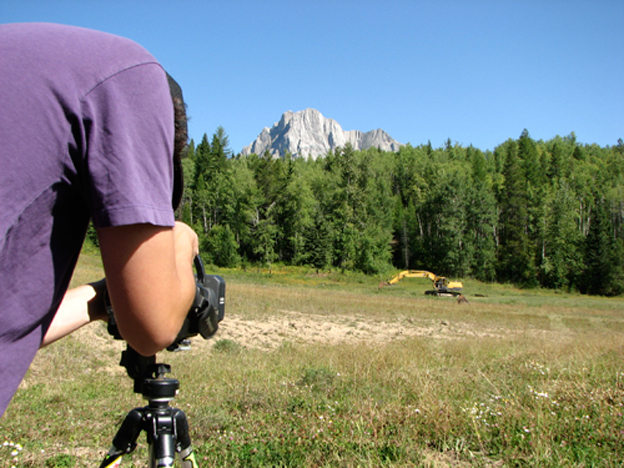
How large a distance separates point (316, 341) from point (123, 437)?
11.1m

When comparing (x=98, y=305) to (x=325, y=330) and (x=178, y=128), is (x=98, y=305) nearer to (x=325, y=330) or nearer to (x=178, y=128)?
(x=178, y=128)

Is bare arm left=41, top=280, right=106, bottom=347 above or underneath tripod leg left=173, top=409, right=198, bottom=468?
above

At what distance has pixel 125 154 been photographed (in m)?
0.81

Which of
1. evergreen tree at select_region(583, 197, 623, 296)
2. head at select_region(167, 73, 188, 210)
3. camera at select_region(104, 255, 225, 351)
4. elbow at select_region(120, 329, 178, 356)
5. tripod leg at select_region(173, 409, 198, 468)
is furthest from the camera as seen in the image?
evergreen tree at select_region(583, 197, 623, 296)

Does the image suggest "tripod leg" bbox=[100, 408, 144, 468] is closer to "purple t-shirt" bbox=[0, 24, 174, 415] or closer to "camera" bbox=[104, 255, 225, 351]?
"camera" bbox=[104, 255, 225, 351]

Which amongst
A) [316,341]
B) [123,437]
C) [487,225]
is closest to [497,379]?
[123,437]

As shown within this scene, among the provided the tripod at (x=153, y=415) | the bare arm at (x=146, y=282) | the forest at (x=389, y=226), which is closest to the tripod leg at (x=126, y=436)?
the tripod at (x=153, y=415)

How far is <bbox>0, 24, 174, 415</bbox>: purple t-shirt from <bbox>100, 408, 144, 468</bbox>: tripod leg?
1.93 feet

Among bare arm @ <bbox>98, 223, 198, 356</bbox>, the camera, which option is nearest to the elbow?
bare arm @ <bbox>98, 223, 198, 356</bbox>

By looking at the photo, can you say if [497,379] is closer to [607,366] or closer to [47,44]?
[607,366]

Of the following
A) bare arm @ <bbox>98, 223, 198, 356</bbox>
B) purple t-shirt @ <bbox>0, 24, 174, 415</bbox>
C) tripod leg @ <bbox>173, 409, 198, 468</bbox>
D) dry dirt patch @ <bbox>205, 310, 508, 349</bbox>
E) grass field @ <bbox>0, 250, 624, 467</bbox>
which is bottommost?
dry dirt patch @ <bbox>205, 310, 508, 349</bbox>

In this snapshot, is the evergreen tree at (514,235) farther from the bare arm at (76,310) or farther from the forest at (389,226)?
the bare arm at (76,310)

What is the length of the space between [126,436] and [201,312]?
53 cm

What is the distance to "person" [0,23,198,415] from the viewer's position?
2.56ft
